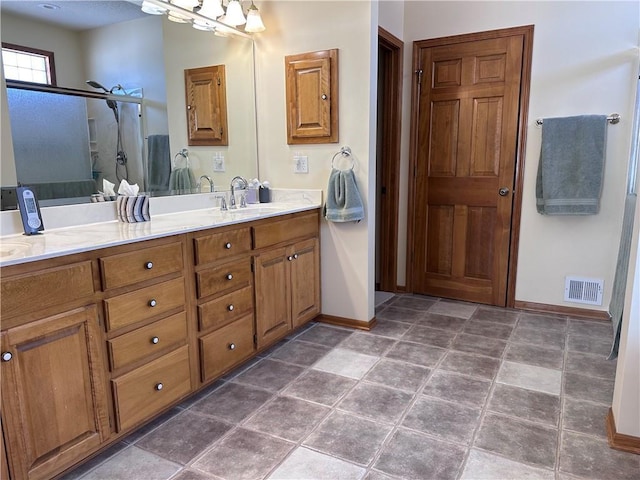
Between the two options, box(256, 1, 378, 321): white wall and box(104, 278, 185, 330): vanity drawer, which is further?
box(256, 1, 378, 321): white wall

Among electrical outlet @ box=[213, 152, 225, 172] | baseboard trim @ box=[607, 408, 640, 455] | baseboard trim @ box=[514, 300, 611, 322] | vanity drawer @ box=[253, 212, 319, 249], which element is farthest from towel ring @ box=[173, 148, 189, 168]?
baseboard trim @ box=[514, 300, 611, 322]

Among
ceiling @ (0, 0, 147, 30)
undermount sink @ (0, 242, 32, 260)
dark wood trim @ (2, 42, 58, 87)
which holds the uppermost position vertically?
ceiling @ (0, 0, 147, 30)

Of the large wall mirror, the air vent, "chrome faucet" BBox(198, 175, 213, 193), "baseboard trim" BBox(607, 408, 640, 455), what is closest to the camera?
"baseboard trim" BBox(607, 408, 640, 455)

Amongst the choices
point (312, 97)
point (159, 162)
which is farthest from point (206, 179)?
point (312, 97)

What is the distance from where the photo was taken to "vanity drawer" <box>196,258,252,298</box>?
2100 mm

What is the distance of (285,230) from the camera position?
270 centimetres

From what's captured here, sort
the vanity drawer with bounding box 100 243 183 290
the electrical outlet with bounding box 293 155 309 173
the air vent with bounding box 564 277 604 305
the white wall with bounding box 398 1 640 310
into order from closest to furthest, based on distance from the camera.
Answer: the vanity drawer with bounding box 100 243 183 290 < the white wall with bounding box 398 1 640 310 < the electrical outlet with bounding box 293 155 309 173 < the air vent with bounding box 564 277 604 305

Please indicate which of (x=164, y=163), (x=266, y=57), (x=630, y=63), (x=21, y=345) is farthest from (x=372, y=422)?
(x=630, y=63)

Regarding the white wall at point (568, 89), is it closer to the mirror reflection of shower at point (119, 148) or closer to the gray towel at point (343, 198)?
the gray towel at point (343, 198)

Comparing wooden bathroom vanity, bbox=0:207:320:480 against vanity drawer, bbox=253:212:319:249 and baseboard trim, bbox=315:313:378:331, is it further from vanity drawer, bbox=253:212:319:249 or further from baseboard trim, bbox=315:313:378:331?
baseboard trim, bbox=315:313:378:331

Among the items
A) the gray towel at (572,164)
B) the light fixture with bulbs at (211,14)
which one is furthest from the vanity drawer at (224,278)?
the gray towel at (572,164)

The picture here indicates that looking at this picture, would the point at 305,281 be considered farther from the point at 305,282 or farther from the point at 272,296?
the point at 272,296

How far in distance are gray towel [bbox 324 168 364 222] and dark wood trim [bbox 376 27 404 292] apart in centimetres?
93

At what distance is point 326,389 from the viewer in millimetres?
2264
